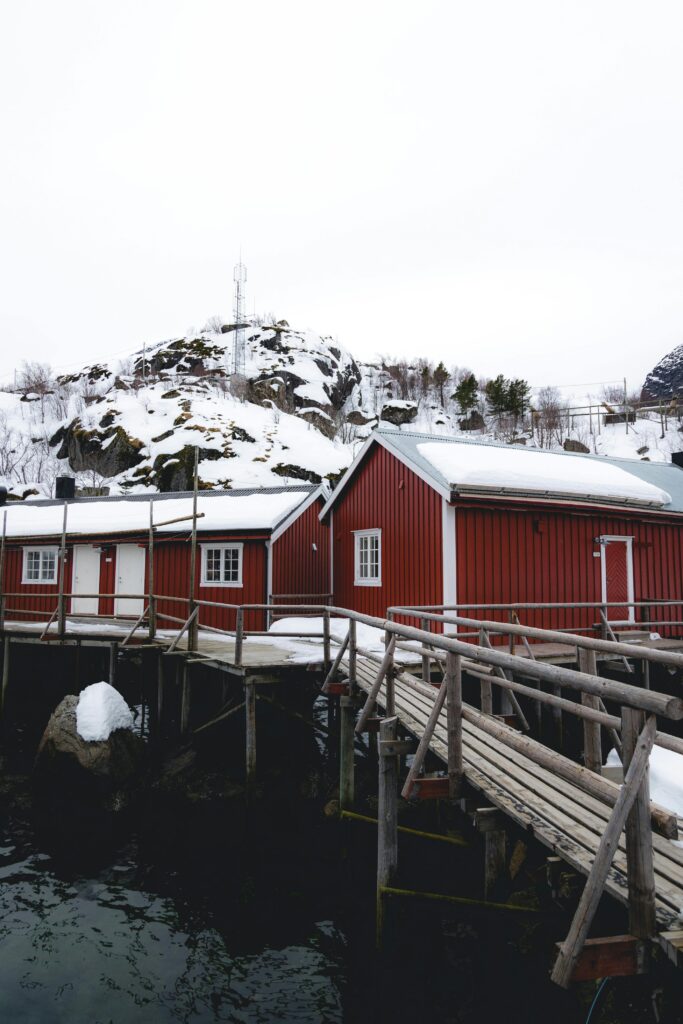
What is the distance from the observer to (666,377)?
270 ft

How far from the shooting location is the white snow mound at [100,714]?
11.8 meters

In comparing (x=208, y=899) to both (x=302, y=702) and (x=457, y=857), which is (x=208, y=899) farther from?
(x=302, y=702)

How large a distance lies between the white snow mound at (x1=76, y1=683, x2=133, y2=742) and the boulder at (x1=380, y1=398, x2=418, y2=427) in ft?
177

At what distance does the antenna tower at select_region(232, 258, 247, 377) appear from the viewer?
64.0 m

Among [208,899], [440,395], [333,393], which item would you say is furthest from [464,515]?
[440,395]

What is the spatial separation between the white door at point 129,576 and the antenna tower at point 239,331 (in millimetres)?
43631

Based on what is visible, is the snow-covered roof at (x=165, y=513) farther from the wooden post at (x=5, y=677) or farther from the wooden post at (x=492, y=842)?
the wooden post at (x=492, y=842)

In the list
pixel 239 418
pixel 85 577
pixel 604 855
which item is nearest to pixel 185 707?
pixel 85 577

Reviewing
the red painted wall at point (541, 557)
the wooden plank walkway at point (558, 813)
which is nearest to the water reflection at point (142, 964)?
the wooden plank walkway at point (558, 813)

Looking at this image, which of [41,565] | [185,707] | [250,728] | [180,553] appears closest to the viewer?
[250,728]

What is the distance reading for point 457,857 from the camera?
29.3 feet

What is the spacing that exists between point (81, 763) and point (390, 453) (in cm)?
942

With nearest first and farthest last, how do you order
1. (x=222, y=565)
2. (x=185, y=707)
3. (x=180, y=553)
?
(x=185, y=707) < (x=222, y=565) < (x=180, y=553)

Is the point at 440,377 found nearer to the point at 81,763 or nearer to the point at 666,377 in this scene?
the point at 666,377
